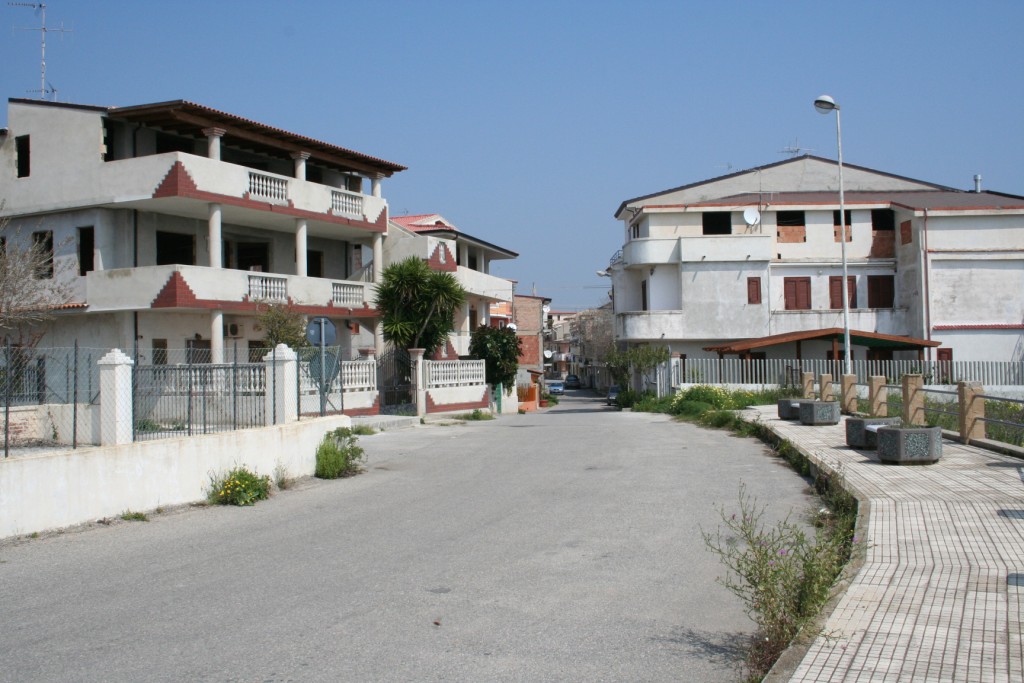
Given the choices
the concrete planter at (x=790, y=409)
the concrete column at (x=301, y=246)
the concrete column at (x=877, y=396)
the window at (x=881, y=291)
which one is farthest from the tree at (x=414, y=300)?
the window at (x=881, y=291)

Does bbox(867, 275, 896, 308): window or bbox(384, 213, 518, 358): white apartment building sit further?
bbox(867, 275, 896, 308): window

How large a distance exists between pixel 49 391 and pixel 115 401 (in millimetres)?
2844

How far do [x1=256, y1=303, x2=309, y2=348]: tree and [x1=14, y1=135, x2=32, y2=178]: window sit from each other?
888 cm

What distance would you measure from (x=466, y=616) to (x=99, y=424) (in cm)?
753

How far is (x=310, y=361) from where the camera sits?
985 inches

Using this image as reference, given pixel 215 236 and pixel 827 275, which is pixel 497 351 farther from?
pixel 827 275

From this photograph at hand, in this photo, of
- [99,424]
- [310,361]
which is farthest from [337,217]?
[99,424]

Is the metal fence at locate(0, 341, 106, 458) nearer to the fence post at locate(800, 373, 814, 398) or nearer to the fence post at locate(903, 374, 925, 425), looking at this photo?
the fence post at locate(903, 374, 925, 425)

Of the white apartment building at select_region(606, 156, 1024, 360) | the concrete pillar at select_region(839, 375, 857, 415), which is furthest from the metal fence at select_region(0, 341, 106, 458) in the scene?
the white apartment building at select_region(606, 156, 1024, 360)

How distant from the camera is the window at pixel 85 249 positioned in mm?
27266

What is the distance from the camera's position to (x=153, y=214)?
91.4 feet

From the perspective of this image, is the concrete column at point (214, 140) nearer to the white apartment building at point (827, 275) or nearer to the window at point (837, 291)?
the white apartment building at point (827, 275)

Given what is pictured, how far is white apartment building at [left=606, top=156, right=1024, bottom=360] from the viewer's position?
4416cm

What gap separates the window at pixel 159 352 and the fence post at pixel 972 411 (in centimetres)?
1923
